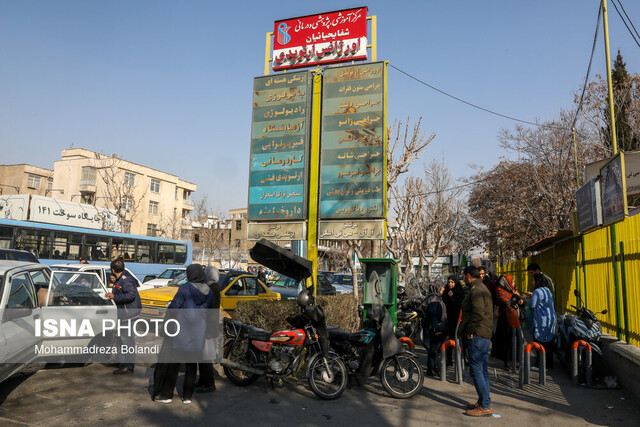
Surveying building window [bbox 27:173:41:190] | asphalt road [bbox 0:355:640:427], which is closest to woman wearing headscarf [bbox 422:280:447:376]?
asphalt road [bbox 0:355:640:427]

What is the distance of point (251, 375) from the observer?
676 cm

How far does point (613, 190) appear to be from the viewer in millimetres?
7805

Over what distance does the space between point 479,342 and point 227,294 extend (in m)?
8.67

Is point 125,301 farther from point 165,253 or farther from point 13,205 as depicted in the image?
point 165,253

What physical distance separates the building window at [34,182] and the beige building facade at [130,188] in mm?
6188

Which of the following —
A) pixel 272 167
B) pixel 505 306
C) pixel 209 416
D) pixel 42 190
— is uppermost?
pixel 42 190

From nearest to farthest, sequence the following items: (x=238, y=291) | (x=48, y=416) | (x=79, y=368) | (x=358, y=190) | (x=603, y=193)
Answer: (x=48, y=416) → (x=79, y=368) → (x=603, y=193) → (x=358, y=190) → (x=238, y=291)

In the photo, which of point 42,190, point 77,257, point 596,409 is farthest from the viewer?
point 42,190

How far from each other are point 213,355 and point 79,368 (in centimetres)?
284

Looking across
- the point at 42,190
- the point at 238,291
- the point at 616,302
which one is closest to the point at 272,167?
the point at 238,291

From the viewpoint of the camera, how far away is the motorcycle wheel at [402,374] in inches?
261

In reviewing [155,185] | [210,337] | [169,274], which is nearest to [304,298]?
[210,337]

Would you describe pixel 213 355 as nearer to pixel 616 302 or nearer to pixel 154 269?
pixel 616 302

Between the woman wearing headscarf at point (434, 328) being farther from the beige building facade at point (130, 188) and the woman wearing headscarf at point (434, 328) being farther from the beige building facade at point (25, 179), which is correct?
the beige building facade at point (25, 179)
